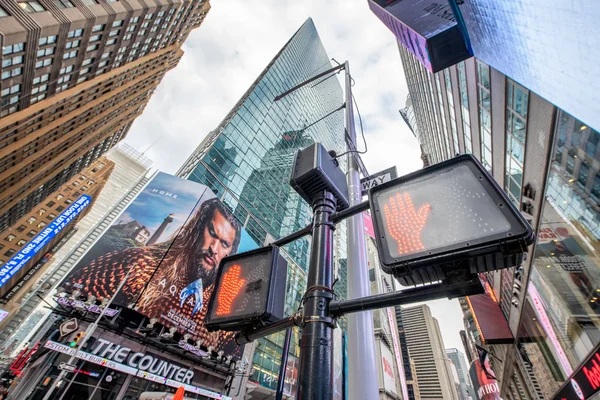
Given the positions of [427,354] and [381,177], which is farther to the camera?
[427,354]

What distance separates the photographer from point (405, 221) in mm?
1869

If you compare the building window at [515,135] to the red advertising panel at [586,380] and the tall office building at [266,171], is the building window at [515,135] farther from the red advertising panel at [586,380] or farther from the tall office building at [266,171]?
the tall office building at [266,171]

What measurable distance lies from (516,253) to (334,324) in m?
1.16

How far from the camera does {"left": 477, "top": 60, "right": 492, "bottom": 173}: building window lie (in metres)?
10.5

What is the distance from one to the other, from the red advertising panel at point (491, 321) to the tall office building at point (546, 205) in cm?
49

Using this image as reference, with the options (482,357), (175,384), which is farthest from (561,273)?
(175,384)

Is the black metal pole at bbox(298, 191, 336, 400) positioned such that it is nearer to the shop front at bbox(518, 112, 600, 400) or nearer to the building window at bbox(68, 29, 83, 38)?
the shop front at bbox(518, 112, 600, 400)

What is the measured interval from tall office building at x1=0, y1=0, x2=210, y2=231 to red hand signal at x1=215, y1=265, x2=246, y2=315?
31406mm

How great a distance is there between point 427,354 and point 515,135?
13163 cm

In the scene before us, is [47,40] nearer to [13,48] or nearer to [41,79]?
[13,48]

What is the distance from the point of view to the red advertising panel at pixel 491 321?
13.9 m

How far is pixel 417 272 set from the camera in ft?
5.25

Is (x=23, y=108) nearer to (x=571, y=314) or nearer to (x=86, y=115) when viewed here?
(x=86, y=115)

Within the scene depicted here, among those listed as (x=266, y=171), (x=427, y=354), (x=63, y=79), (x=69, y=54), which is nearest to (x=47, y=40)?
(x=69, y=54)
